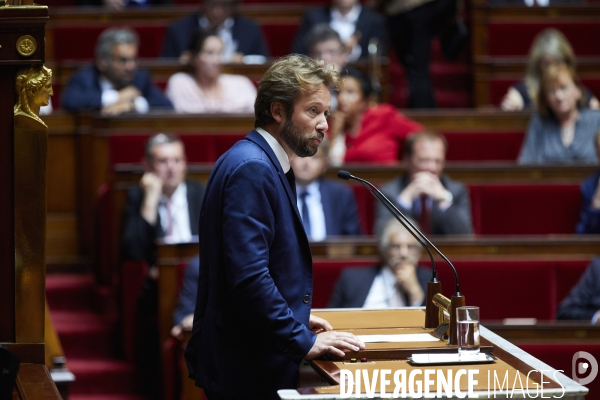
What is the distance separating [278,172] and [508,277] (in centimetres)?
142

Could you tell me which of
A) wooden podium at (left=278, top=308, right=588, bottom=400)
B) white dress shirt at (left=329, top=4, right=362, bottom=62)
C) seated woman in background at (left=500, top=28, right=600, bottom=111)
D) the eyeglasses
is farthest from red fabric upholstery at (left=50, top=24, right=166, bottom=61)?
wooden podium at (left=278, top=308, right=588, bottom=400)

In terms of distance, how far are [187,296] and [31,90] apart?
46.6 inches

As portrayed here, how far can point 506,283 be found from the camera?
2.84 m

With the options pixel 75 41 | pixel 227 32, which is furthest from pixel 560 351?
pixel 75 41

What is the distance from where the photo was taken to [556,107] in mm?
3547

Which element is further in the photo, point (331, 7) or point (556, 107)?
point (331, 7)

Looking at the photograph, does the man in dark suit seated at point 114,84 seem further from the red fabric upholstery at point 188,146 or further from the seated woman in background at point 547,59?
the seated woman in background at point 547,59

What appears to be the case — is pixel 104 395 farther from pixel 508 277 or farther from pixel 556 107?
pixel 556 107

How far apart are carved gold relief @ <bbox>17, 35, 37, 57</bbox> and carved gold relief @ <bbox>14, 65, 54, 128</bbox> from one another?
2cm

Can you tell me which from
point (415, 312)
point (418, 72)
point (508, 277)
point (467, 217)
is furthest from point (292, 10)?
point (415, 312)

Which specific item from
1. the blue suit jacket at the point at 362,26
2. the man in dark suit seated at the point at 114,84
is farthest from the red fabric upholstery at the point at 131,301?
the blue suit jacket at the point at 362,26

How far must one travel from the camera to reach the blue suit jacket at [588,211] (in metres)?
3.13

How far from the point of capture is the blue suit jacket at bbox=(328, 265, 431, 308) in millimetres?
2678

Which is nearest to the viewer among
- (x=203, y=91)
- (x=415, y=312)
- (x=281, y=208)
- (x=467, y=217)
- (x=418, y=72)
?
(x=281, y=208)
